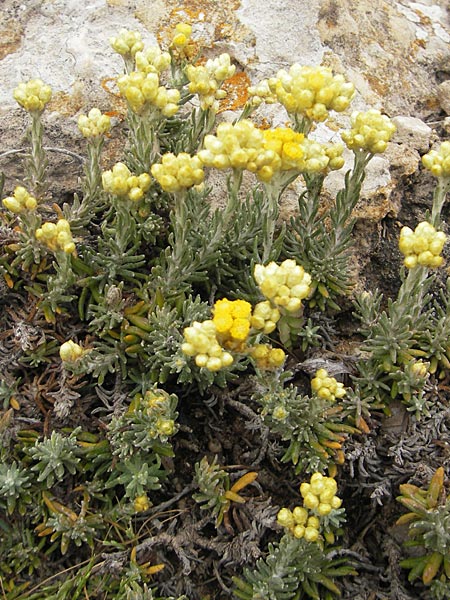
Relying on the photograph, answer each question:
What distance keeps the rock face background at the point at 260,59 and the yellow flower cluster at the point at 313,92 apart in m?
0.76

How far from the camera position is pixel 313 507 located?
2.25 meters

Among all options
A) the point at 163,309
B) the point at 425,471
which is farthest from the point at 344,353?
the point at 163,309

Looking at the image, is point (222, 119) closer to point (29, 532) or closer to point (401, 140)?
point (401, 140)

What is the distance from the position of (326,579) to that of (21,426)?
1487mm

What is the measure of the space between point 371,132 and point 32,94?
5.17 ft

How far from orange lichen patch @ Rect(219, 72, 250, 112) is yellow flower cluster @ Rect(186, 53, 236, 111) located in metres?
0.59

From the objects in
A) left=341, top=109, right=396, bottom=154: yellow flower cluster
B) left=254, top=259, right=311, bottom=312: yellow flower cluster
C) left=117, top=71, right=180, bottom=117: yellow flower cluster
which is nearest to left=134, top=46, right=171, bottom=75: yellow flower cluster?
left=117, top=71, right=180, bottom=117: yellow flower cluster

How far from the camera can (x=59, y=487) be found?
268 cm

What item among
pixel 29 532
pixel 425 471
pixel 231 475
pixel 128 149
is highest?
pixel 128 149

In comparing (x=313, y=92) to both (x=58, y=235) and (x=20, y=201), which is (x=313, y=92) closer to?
(x=58, y=235)

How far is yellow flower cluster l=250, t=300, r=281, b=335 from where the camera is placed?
2.19 m

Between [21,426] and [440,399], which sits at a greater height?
[440,399]

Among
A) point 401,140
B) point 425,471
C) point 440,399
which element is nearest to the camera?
point 425,471

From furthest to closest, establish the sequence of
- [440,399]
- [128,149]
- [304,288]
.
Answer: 1. [128,149]
2. [440,399]
3. [304,288]
